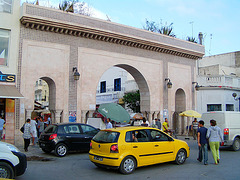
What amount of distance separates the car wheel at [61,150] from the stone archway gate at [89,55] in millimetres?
4988

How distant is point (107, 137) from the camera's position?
27.8 feet

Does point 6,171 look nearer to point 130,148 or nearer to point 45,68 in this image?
point 130,148

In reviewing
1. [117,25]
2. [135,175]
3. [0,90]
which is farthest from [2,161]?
[117,25]

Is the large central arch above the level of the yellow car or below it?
above

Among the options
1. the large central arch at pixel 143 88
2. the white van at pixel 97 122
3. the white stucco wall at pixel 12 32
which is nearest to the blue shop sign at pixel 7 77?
the white stucco wall at pixel 12 32

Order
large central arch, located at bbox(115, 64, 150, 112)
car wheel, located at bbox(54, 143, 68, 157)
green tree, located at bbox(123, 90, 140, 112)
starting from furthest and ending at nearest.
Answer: green tree, located at bbox(123, 90, 140, 112) < large central arch, located at bbox(115, 64, 150, 112) < car wheel, located at bbox(54, 143, 68, 157)

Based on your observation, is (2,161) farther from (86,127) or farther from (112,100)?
(112,100)

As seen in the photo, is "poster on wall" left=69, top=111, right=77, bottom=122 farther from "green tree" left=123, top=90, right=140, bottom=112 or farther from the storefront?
"green tree" left=123, top=90, right=140, bottom=112

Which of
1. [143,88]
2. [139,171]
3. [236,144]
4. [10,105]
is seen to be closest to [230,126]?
[236,144]

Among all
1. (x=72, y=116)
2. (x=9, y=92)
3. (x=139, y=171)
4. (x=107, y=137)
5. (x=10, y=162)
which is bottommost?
(x=139, y=171)

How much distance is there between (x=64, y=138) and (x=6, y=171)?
16.2 feet

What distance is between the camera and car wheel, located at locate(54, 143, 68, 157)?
37.1 feet

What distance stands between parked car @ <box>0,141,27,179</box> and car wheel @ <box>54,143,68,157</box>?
4.40m

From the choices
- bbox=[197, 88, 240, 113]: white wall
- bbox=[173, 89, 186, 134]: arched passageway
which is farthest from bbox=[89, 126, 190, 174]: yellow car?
bbox=[197, 88, 240, 113]: white wall
